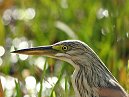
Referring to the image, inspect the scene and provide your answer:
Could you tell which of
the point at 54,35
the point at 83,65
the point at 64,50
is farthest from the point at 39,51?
the point at 54,35

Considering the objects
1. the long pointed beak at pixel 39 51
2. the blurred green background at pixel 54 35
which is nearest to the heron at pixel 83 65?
the long pointed beak at pixel 39 51

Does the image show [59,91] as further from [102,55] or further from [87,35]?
[87,35]

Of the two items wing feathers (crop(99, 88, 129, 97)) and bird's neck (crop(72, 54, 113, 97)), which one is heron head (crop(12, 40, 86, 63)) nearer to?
bird's neck (crop(72, 54, 113, 97))

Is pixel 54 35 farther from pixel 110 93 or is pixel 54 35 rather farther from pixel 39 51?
pixel 110 93

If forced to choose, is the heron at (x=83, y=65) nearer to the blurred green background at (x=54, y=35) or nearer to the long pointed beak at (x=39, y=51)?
the long pointed beak at (x=39, y=51)

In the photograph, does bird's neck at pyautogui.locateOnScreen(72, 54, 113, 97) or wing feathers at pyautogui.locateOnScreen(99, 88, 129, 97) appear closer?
wing feathers at pyautogui.locateOnScreen(99, 88, 129, 97)

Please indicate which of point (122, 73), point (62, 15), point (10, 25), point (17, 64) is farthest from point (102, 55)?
point (10, 25)

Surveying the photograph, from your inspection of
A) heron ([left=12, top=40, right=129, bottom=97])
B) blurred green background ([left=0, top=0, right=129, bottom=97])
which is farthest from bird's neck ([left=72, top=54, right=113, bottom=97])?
blurred green background ([left=0, top=0, right=129, bottom=97])
